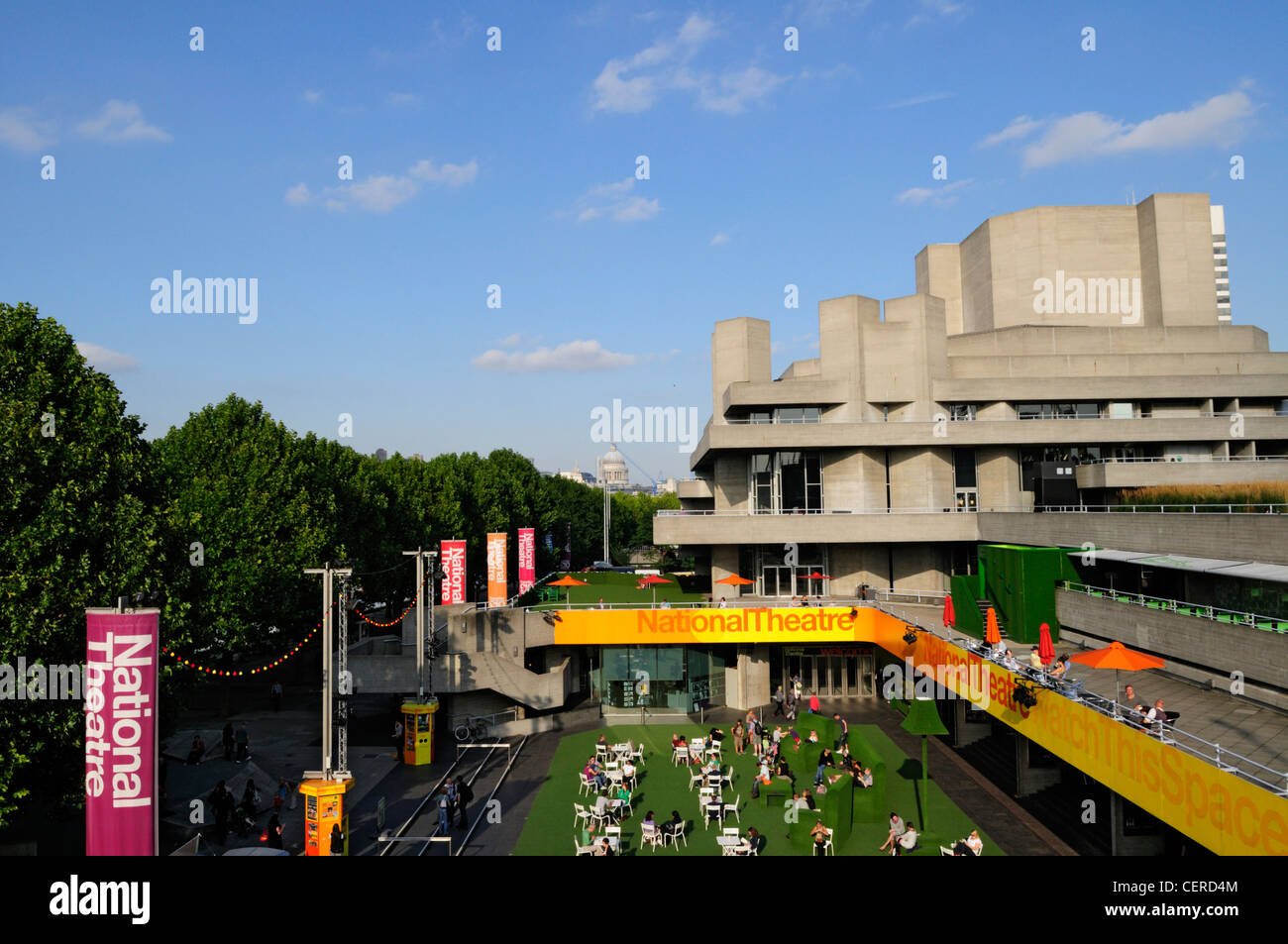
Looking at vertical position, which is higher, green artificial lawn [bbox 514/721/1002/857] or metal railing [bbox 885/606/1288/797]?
metal railing [bbox 885/606/1288/797]

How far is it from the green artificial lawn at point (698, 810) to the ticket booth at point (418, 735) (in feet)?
17.1

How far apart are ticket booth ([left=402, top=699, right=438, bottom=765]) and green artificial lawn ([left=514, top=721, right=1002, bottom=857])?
5214mm

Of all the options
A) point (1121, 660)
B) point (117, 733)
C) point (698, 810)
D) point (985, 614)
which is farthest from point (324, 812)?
point (985, 614)

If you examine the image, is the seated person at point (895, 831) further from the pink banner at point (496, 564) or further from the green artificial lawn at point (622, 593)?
the pink banner at point (496, 564)

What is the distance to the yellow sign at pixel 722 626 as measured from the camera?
40.2m

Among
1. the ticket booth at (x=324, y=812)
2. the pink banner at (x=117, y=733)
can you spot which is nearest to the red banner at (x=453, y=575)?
the ticket booth at (x=324, y=812)

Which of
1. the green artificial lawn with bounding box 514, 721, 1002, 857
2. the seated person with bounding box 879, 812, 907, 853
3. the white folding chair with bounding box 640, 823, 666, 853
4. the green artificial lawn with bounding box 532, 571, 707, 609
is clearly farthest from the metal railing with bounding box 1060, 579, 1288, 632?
the green artificial lawn with bounding box 532, 571, 707, 609

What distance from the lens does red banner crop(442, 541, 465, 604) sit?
3916 cm

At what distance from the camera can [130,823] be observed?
14.1m

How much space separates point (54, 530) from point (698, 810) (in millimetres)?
20084

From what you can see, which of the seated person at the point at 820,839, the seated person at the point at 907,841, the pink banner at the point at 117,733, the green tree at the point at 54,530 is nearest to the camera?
the pink banner at the point at 117,733

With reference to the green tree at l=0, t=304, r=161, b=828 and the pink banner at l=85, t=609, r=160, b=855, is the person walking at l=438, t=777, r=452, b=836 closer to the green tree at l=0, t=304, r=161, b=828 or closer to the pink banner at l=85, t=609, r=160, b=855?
the green tree at l=0, t=304, r=161, b=828
